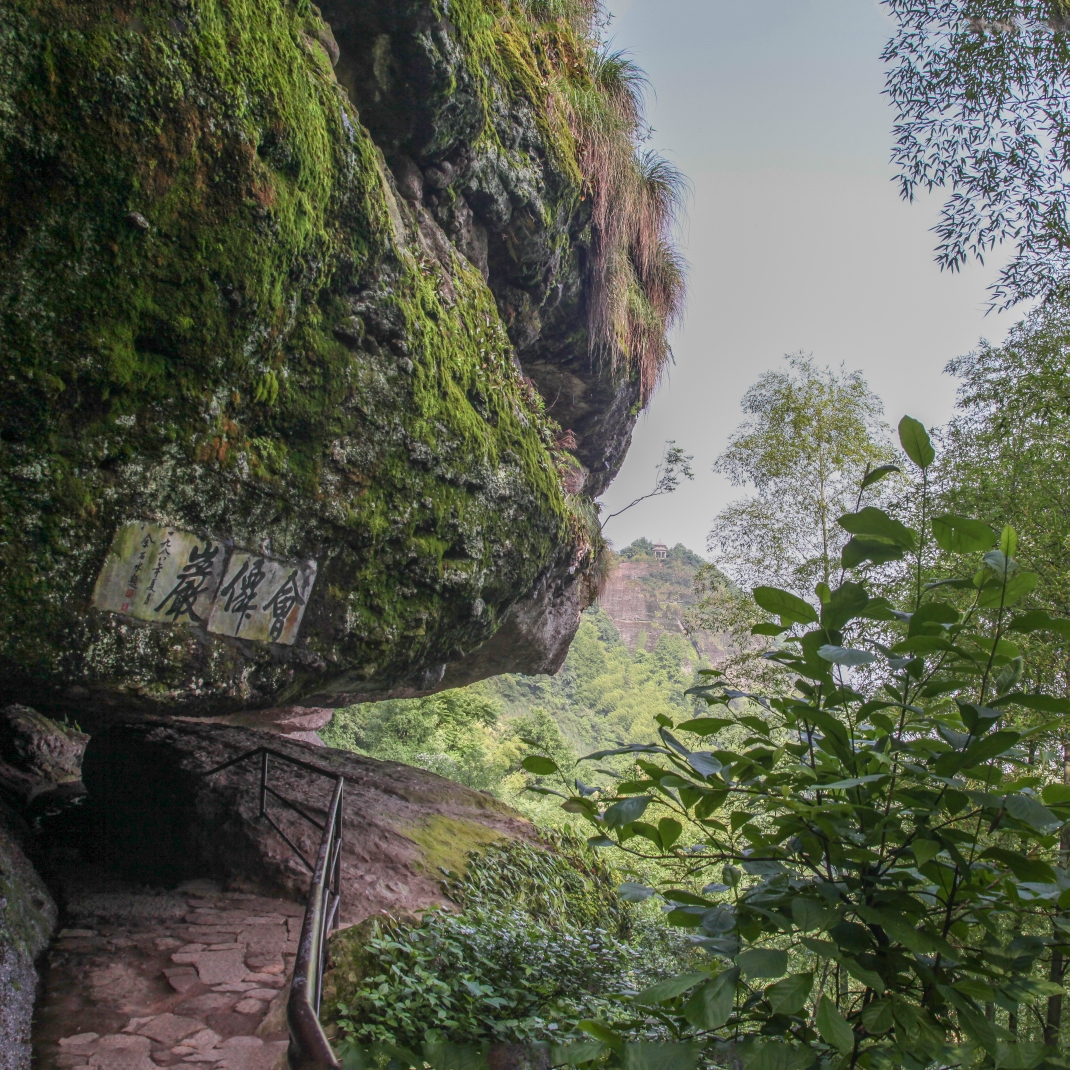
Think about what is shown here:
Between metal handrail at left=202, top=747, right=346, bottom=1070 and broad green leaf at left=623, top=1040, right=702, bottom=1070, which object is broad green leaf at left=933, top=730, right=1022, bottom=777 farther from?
metal handrail at left=202, top=747, right=346, bottom=1070

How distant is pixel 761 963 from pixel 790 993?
0.08 metres

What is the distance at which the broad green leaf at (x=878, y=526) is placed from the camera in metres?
0.81

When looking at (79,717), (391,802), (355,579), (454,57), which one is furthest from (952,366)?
(79,717)

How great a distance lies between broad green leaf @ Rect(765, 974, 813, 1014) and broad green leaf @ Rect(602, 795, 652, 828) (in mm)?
231

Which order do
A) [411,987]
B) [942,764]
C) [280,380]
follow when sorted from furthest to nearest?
[280,380] < [411,987] < [942,764]

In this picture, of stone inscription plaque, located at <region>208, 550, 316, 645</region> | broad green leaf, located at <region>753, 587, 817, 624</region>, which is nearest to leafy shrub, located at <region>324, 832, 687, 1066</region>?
broad green leaf, located at <region>753, 587, 817, 624</region>

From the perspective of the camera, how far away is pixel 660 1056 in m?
0.71

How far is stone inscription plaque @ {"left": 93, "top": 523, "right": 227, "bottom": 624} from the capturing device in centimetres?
277

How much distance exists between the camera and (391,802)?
216 inches

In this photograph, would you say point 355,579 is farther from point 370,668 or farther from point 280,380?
point 280,380

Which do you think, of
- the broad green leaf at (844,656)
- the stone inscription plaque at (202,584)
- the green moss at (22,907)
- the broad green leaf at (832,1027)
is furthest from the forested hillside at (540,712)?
the green moss at (22,907)

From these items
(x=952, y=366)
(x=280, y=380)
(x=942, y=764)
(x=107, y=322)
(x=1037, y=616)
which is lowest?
(x=942, y=764)

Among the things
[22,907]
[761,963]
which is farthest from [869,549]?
[22,907]

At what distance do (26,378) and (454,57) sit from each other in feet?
12.6
